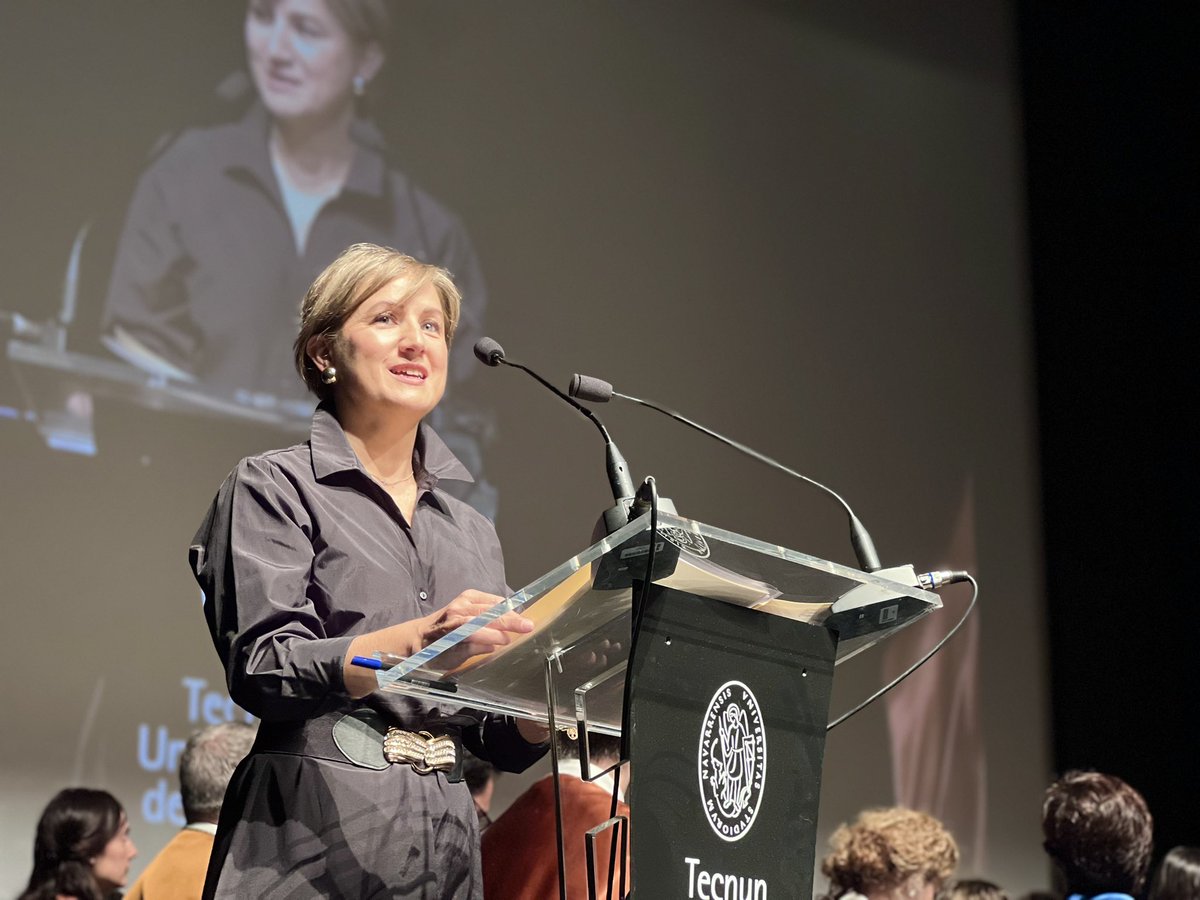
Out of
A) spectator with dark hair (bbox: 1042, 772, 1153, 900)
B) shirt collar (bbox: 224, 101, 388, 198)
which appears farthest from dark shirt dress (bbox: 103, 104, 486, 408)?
spectator with dark hair (bbox: 1042, 772, 1153, 900)

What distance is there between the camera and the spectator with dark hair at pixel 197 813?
129 inches

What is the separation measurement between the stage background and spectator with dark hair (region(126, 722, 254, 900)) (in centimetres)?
87

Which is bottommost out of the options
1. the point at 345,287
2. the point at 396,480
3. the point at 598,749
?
the point at 598,749

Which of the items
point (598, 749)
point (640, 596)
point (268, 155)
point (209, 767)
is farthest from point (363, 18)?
point (640, 596)

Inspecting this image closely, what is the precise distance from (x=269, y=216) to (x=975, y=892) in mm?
3135

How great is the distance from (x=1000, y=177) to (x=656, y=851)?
6036 mm

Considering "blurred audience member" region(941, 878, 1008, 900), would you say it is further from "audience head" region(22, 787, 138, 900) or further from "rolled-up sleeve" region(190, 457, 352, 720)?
"rolled-up sleeve" region(190, 457, 352, 720)

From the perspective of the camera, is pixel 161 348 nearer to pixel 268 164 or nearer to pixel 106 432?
pixel 106 432

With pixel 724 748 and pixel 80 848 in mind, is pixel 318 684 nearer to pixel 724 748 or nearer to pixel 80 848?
pixel 724 748

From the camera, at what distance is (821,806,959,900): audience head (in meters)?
3.90

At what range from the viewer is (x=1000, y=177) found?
275 inches

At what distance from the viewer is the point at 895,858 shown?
153 inches

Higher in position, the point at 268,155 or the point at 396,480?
the point at 268,155

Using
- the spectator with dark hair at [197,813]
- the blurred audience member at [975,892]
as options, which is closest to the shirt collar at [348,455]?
the spectator with dark hair at [197,813]
